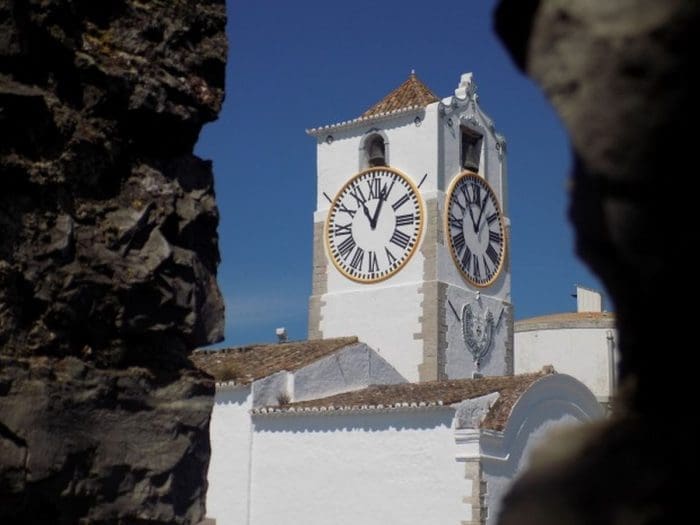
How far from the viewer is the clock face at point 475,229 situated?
25281mm

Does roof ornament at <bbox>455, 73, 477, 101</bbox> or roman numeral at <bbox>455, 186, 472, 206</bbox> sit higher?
roof ornament at <bbox>455, 73, 477, 101</bbox>

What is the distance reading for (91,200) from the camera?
4.73 metres

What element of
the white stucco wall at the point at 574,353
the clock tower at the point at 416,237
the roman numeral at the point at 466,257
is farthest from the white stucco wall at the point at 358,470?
the white stucco wall at the point at 574,353

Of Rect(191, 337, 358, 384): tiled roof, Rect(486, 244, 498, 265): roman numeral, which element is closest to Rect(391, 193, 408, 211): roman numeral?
Rect(486, 244, 498, 265): roman numeral

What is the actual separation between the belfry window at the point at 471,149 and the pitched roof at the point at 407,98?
129 centimetres


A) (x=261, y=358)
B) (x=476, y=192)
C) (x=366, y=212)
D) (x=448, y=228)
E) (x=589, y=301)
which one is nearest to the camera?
(x=261, y=358)

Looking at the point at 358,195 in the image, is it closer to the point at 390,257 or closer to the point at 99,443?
the point at 390,257

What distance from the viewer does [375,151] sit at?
25891mm

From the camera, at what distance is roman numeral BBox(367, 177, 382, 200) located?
83.7ft

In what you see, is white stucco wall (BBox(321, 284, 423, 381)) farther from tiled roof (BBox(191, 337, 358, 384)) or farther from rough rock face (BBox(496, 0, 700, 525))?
rough rock face (BBox(496, 0, 700, 525))

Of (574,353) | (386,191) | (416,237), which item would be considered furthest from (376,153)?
(574,353)

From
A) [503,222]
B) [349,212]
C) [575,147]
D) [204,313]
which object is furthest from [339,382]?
[575,147]

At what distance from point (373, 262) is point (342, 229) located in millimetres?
1224

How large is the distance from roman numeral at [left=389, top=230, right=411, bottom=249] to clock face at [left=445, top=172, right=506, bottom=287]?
92cm
